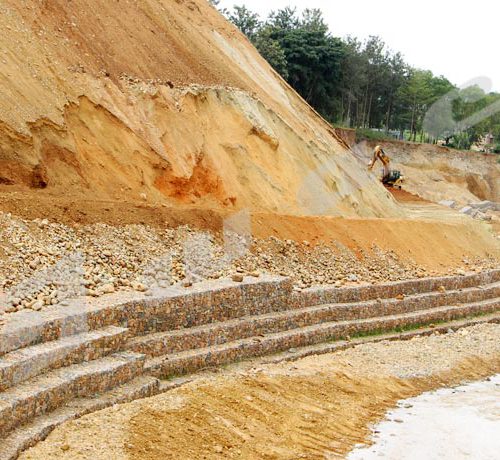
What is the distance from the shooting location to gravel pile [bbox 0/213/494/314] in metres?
9.92

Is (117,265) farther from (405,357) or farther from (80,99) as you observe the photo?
(405,357)

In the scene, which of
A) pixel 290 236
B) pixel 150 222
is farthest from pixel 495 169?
pixel 150 222

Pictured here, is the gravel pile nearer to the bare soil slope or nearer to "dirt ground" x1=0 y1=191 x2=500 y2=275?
"dirt ground" x1=0 y1=191 x2=500 y2=275

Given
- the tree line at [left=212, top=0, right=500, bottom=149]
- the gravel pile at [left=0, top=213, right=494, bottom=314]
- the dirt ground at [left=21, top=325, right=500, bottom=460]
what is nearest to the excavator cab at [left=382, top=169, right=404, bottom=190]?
the tree line at [left=212, top=0, right=500, bottom=149]

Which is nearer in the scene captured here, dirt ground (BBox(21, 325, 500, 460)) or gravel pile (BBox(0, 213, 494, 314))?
dirt ground (BBox(21, 325, 500, 460))

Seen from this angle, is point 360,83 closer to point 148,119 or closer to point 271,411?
point 148,119

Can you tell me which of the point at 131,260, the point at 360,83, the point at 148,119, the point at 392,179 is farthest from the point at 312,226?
the point at 360,83

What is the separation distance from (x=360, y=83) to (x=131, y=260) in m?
35.7

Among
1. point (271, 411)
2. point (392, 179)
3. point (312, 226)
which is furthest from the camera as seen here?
point (392, 179)

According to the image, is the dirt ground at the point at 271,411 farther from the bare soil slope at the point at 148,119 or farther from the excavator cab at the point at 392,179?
the excavator cab at the point at 392,179

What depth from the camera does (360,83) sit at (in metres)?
45.2

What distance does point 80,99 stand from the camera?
14273mm

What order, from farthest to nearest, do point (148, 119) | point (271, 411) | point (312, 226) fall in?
point (312, 226)
point (148, 119)
point (271, 411)

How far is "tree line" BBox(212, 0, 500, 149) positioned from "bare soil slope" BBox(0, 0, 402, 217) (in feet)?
55.7
